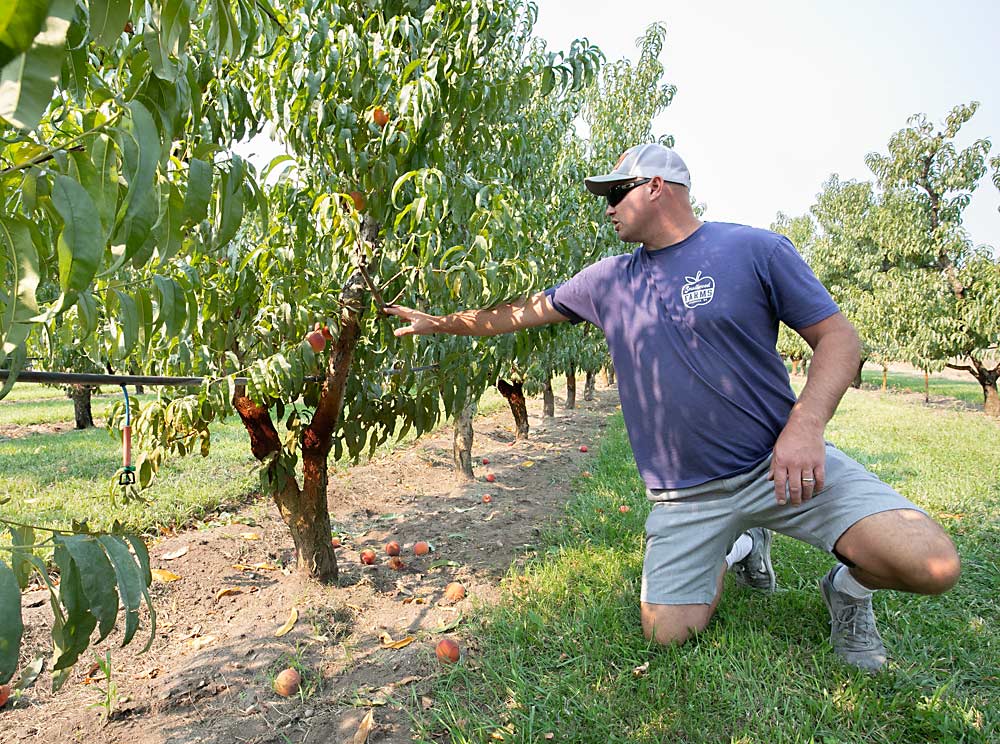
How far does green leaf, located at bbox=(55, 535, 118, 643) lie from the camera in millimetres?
876

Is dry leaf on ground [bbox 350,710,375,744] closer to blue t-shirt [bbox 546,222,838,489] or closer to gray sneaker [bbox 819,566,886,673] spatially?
blue t-shirt [bbox 546,222,838,489]

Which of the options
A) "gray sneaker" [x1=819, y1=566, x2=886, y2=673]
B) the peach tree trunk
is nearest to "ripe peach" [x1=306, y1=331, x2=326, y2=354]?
the peach tree trunk

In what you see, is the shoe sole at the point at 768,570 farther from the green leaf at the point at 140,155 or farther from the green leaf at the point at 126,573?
the green leaf at the point at 140,155

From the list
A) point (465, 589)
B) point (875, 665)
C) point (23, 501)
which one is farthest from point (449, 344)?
point (23, 501)

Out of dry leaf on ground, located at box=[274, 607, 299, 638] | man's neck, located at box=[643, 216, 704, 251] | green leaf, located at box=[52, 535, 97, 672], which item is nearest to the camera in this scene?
green leaf, located at box=[52, 535, 97, 672]

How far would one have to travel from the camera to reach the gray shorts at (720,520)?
7.61ft

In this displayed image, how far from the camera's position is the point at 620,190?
2.59 meters

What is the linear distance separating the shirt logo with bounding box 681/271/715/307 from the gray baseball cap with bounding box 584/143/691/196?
1.34 ft

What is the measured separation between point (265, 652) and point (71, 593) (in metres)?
2.05

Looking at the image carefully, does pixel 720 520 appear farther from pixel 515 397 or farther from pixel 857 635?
pixel 515 397

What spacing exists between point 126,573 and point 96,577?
0.04 m

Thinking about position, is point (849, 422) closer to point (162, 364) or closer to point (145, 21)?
point (162, 364)

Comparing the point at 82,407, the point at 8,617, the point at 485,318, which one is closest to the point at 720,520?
the point at 485,318

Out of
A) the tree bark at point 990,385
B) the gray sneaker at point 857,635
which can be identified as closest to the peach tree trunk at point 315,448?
the gray sneaker at point 857,635
